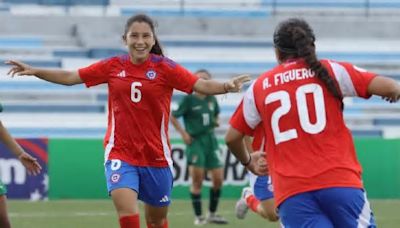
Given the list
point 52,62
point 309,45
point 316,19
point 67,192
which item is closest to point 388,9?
point 316,19

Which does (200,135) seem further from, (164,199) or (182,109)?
(164,199)

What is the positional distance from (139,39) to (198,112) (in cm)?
719

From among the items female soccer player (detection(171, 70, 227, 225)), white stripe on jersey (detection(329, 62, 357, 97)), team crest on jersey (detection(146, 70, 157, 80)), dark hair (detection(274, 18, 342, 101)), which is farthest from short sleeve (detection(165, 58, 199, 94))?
female soccer player (detection(171, 70, 227, 225))

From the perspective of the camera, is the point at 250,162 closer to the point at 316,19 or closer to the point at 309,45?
the point at 309,45

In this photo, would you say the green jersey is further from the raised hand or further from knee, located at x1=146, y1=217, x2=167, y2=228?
the raised hand

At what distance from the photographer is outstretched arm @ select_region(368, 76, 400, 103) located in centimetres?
674

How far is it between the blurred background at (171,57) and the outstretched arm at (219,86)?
1033 cm

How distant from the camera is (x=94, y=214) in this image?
1677 centimetres

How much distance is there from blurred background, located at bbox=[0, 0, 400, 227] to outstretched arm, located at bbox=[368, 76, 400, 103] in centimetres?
1283

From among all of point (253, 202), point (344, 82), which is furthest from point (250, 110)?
point (253, 202)

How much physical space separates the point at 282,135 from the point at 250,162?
2.21 feet

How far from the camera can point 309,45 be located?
22.8 ft

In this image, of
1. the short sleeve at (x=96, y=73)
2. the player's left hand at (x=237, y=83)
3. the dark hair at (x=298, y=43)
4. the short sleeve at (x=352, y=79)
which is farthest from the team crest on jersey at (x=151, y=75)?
the short sleeve at (x=352, y=79)

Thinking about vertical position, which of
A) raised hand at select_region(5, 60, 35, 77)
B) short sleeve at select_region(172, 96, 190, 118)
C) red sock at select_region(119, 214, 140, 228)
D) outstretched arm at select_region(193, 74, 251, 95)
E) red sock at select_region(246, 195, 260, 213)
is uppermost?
raised hand at select_region(5, 60, 35, 77)
